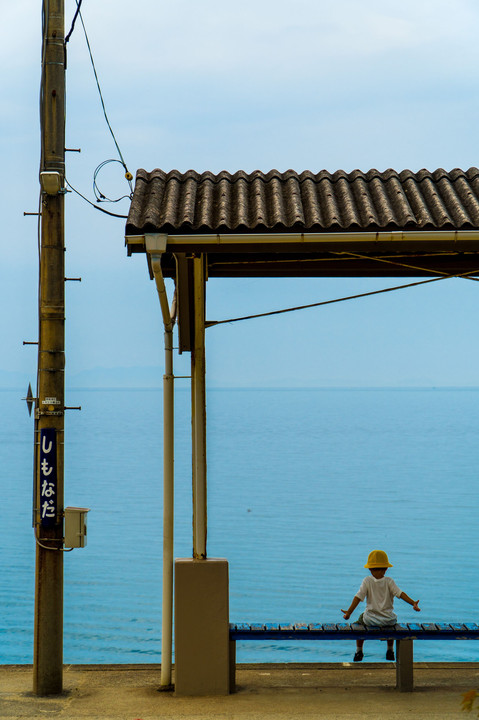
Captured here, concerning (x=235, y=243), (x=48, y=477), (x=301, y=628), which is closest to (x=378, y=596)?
(x=301, y=628)

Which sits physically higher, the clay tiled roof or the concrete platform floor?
the clay tiled roof

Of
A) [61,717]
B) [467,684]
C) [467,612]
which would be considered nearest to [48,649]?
[61,717]

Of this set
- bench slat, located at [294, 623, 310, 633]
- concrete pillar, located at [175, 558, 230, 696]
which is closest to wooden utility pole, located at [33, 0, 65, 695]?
concrete pillar, located at [175, 558, 230, 696]

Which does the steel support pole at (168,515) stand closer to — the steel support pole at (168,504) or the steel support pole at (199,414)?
the steel support pole at (168,504)

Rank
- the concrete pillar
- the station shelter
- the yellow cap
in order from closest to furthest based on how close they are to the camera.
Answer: the station shelter < the concrete pillar < the yellow cap

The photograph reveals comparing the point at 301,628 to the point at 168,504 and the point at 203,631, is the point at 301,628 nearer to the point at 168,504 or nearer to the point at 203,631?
the point at 203,631

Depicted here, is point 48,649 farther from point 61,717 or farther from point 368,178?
point 368,178

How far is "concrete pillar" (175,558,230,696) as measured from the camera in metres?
7.73

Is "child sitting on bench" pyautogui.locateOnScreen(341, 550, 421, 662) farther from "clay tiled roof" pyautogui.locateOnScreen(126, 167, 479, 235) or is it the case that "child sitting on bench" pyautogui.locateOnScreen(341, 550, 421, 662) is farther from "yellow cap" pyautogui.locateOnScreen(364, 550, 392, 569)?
"clay tiled roof" pyautogui.locateOnScreen(126, 167, 479, 235)

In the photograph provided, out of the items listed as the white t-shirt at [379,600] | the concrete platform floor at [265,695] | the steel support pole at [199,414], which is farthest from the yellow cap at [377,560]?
the steel support pole at [199,414]

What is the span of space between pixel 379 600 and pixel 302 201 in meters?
3.35

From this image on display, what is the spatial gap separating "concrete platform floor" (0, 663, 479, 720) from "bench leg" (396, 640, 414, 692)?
83 mm

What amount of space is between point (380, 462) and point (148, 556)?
99.0 feet

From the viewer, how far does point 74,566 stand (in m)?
24.2
